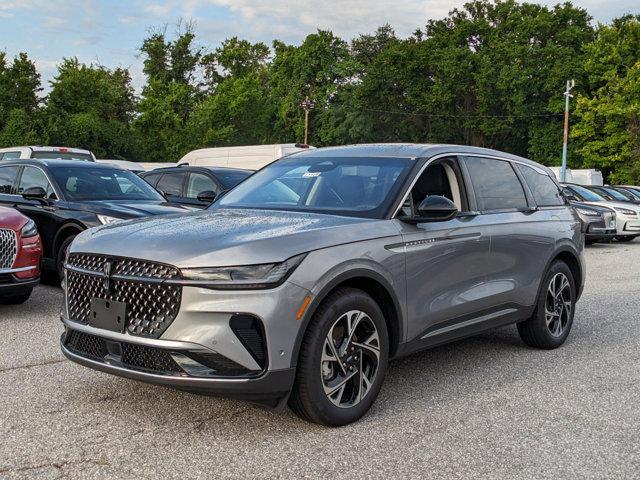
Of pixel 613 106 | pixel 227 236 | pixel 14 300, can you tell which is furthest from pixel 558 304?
pixel 613 106

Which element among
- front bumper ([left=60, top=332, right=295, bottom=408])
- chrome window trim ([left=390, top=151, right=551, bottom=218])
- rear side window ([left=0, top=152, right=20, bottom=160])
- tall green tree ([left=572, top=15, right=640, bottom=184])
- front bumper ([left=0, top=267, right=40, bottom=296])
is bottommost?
front bumper ([left=0, top=267, right=40, bottom=296])

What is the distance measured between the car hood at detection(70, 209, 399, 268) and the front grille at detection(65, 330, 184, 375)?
494 millimetres

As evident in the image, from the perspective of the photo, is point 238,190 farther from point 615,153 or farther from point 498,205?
point 615,153

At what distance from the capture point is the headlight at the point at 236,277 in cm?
392

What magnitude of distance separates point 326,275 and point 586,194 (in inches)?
750

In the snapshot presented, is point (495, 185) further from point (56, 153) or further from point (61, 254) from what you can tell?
point (56, 153)

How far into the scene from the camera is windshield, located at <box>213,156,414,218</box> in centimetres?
506

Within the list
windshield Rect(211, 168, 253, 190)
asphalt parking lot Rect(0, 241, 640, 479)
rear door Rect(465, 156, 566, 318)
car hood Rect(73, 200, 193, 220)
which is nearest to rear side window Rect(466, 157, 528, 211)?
rear door Rect(465, 156, 566, 318)

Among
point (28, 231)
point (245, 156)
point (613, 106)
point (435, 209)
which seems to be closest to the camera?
point (435, 209)

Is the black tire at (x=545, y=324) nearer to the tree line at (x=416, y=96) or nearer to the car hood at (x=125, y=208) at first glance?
the car hood at (x=125, y=208)

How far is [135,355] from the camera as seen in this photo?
410cm

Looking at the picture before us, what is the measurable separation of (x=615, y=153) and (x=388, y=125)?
61.9ft

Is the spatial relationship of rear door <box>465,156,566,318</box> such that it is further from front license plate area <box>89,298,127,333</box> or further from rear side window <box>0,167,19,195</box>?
rear side window <box>0,167,19,195</box>

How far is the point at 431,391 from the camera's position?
523 centimetres
